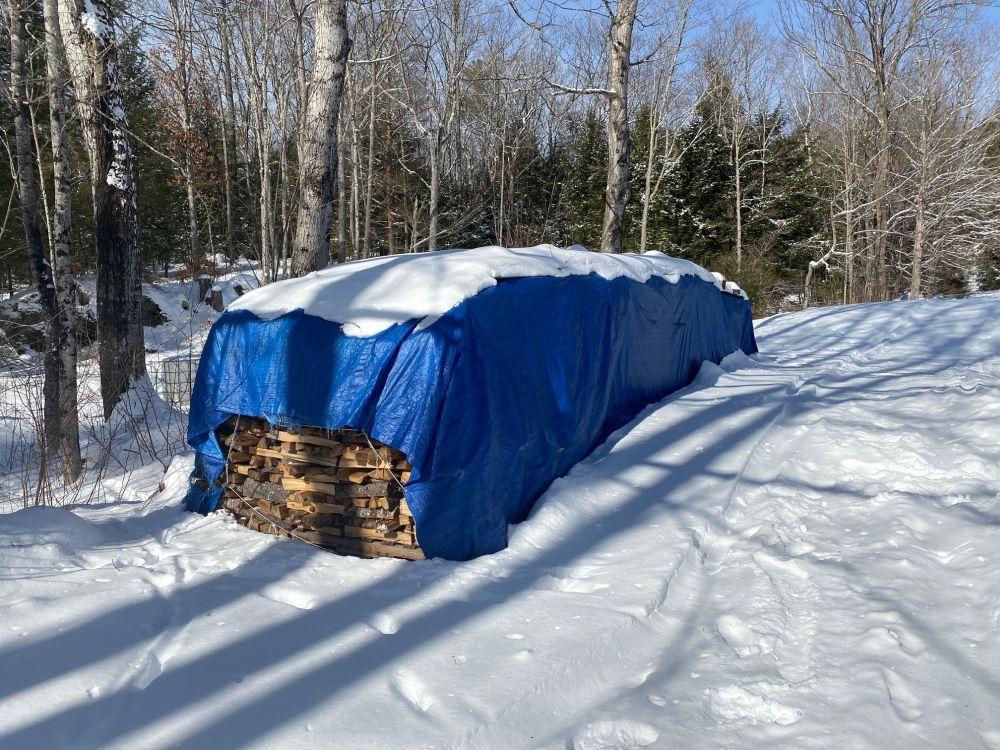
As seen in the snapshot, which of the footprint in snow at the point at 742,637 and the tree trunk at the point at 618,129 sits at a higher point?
the tree trunk at the point at 618,129

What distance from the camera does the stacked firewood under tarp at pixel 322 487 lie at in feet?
12.5

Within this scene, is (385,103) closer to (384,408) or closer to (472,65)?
(472,65)

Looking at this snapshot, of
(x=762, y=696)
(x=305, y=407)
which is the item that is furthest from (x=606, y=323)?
(x=762, y=696)

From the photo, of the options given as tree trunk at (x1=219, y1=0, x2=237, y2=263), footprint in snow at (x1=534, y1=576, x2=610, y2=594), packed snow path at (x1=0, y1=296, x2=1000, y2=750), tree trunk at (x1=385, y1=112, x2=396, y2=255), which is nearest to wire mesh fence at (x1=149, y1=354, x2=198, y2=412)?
packed snow path at (x1=0, y1=296, x2=1000, y2=750)

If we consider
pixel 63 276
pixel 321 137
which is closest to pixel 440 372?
pixel 321 137

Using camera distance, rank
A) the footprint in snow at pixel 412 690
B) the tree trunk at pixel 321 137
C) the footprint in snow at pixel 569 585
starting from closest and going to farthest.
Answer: the footprint in snow at pixel 412 690, the footprint in snow at pixel 569 585, the tree trunk at pixel 321 137

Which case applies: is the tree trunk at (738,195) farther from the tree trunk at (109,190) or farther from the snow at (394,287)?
the snow at (394,287)

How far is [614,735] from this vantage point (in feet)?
7.75

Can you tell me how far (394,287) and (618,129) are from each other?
701cm

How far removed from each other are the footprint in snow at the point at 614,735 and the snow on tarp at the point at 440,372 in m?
1.49

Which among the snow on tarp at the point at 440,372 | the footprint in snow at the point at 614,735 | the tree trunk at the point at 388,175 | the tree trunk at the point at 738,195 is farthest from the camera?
the tree trunk at the point at 738,195

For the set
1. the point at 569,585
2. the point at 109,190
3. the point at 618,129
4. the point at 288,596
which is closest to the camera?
the point at 288,596

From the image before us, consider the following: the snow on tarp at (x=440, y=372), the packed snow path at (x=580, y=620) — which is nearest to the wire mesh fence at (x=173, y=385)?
the packed snow path at (x=580, y=620)

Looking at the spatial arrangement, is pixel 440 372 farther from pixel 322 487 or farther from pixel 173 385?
pixel 173 385
